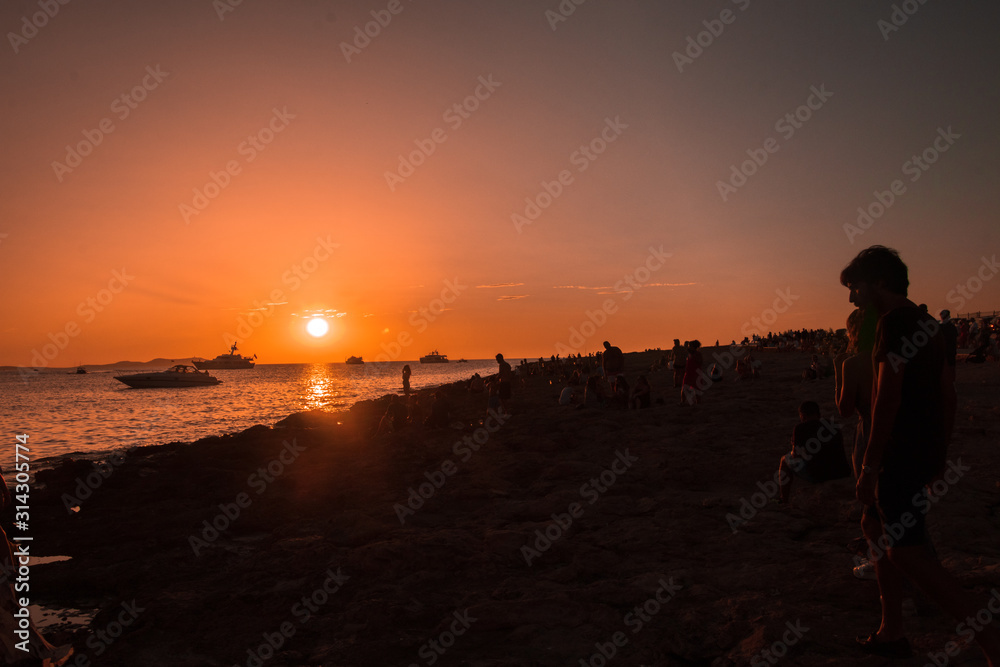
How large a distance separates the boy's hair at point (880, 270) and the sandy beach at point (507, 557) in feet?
7.61

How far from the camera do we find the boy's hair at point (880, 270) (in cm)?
335

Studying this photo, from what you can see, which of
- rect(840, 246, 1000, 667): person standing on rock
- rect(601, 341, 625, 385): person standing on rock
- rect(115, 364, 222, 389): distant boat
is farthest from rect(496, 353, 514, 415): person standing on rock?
rect(115, 364, 222, 389): distant boat

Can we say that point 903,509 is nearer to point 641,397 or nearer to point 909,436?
point 909,436

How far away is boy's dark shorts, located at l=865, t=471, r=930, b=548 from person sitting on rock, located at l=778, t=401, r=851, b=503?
124 inches

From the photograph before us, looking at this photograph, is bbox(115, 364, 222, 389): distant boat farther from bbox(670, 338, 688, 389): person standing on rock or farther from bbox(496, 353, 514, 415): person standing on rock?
bbox(670, 338, 688, 389): person standing on rock

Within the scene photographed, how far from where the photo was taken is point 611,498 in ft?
24.7

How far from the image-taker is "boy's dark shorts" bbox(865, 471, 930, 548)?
3.04 meters

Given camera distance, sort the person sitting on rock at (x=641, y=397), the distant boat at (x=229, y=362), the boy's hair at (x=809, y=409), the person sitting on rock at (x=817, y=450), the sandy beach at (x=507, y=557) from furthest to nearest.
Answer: the distant boat at (x=229, y=362)
the person sitting on rock at (x=641, y=397)
the boy's hair at (x=809, y=409)
the person sitting on rock at (x=817, y=450)
the sandy beach at (x=507, y=557)

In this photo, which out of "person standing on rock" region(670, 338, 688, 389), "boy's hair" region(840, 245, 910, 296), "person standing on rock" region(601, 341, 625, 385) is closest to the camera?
"boy's hair" region(840, 245, 910, 296)

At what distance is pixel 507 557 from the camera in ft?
19.0

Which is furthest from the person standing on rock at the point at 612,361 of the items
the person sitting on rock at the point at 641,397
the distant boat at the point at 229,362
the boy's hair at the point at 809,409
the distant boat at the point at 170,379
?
the distant boat at the point at 229,362

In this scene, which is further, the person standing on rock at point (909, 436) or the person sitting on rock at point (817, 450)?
the person sitting on rock at point (817, 450)

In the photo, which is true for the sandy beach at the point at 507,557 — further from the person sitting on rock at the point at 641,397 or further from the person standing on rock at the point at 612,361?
the person standing on rock at the point at 612,361

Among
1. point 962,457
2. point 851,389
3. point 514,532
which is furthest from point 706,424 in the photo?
point 851,389
